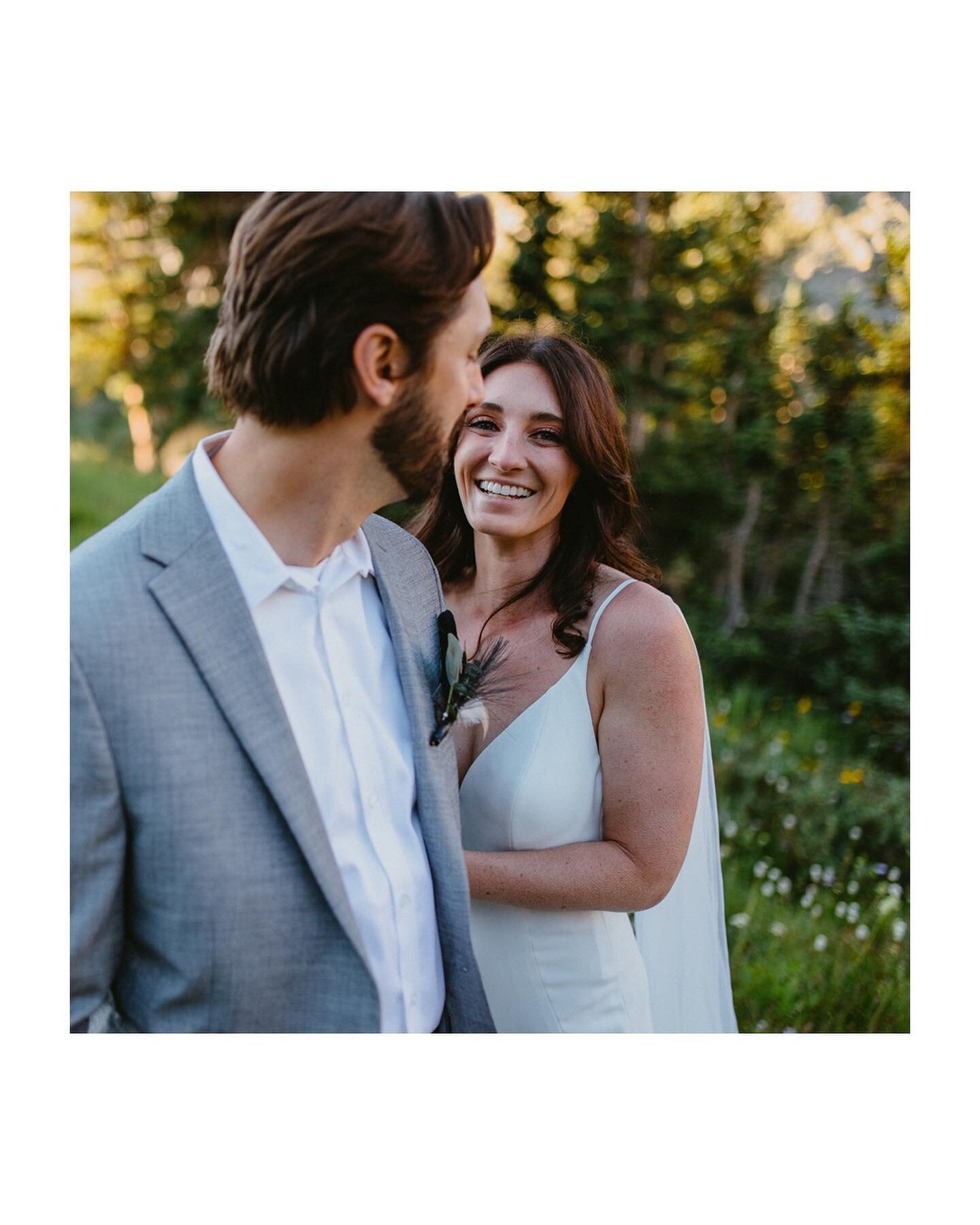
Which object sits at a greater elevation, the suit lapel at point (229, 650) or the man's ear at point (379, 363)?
the man's ear at point (379, 363)

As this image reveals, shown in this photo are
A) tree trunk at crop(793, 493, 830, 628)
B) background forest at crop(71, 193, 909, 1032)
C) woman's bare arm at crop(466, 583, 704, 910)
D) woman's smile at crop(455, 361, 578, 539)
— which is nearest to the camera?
woman's bare arm at crop(466, 583, 704, 910)

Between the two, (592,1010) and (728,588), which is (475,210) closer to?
(592,1010)

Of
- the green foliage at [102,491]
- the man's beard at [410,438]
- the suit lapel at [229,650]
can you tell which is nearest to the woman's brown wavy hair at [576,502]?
the man's beard at [410,438]

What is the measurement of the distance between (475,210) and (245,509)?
0.59 meters

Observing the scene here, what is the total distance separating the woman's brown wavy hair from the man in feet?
1.68

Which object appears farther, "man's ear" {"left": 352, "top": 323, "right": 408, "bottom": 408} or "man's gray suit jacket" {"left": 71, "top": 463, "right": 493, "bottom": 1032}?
"man's ear" {"left": 352, "top": 323, "right": 408, "bottom": 408}

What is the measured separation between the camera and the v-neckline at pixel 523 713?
210cm

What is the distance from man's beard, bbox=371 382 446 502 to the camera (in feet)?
4.95

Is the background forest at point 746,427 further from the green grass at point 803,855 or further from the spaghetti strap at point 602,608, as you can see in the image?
the spaghetti strap at point 602,608

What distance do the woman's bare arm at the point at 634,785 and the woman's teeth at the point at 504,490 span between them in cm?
35

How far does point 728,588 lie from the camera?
6039 mm

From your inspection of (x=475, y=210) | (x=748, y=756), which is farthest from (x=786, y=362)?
(x=475, y=210)

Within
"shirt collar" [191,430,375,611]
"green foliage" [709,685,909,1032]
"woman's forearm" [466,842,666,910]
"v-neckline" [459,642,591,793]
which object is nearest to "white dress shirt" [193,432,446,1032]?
"shirt collar" [191,430,375,611]

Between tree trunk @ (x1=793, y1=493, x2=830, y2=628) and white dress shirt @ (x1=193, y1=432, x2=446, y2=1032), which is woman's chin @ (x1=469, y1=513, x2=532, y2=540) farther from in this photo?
tree trunk @ (x1=793, y1=493, x2=830, y2=628)
